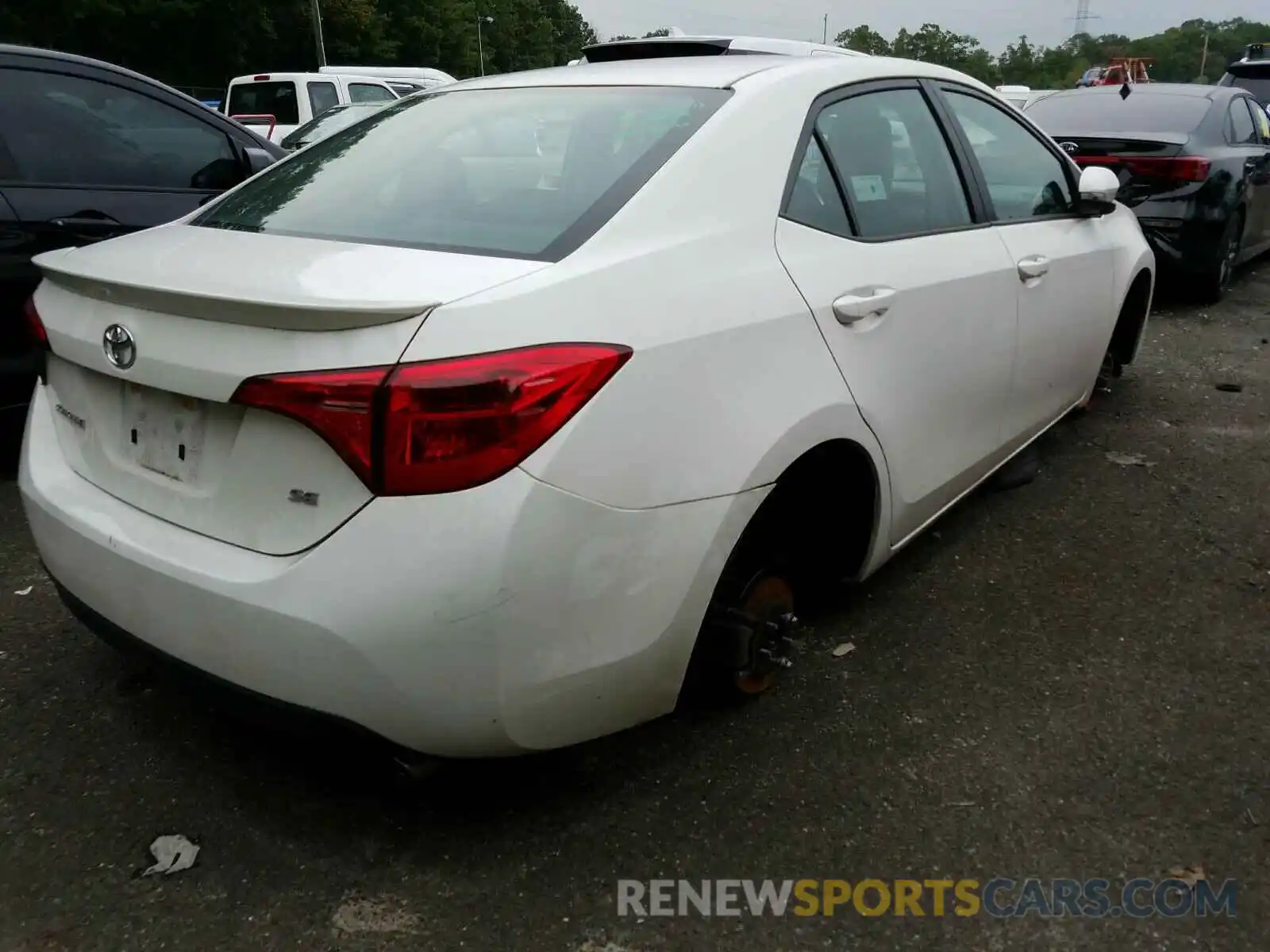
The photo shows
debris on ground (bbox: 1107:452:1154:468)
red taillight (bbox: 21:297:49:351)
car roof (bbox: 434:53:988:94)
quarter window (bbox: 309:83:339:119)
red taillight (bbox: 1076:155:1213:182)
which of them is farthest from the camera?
quarter window (bbox: 309:83:339:119)

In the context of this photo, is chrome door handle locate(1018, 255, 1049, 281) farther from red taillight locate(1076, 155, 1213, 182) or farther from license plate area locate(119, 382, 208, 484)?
red taillight locate(1076, 155, 1213, 182)

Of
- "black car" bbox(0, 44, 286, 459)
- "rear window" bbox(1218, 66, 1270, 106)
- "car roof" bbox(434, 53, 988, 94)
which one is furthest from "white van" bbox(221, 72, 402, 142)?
"car roof" bbox(434, 53, 988, 94)

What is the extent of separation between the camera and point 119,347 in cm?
201

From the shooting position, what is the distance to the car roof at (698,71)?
102 inches

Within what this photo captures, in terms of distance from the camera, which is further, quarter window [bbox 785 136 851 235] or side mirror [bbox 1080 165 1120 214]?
side mirror [bbox 1080 165 1120 214]

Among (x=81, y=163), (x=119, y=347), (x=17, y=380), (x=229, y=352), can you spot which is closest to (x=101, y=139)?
(x=81, y=163)

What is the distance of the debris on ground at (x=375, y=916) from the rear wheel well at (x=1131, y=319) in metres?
3.88

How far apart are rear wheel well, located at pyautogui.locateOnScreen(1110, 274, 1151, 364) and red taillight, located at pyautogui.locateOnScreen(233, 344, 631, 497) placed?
144 inches

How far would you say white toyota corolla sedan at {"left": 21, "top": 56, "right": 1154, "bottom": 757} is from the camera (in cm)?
175

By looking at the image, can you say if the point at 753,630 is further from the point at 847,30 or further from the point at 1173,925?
the point at 847,30

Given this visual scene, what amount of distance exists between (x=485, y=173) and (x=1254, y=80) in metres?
15.4

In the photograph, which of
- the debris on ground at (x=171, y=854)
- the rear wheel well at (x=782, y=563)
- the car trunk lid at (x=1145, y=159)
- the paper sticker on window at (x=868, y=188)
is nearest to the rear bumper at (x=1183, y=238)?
the car trunk lid at (x=1145, y=159)

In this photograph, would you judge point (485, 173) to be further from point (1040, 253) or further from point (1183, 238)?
point (1183, 238)

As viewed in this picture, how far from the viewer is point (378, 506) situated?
1.74 meters
